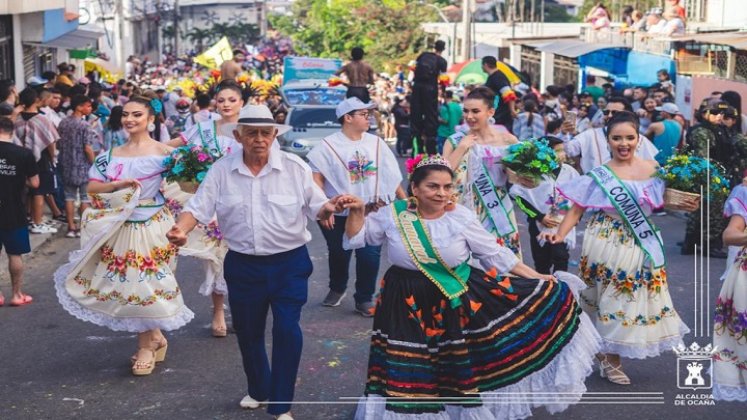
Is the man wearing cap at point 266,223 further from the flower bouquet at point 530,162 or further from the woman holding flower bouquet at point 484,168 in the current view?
the woman holding flower bouquet at point 484,168

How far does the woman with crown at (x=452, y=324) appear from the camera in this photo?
580cm

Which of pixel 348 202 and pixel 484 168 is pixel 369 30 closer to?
pixel 484 168

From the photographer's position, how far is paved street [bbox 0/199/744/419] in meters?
6.73

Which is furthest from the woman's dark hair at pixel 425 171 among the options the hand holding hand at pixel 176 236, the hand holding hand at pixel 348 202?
the hand holding hand at pixel 176 236

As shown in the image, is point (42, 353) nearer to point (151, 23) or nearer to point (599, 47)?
point (599, 47)

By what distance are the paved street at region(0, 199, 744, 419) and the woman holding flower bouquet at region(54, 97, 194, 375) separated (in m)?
0.40

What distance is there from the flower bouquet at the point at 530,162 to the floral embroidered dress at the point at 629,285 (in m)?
0.71

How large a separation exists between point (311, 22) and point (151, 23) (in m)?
17.7

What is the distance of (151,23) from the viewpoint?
238 ft

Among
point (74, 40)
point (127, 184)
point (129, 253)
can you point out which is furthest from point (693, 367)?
point (74, 40)

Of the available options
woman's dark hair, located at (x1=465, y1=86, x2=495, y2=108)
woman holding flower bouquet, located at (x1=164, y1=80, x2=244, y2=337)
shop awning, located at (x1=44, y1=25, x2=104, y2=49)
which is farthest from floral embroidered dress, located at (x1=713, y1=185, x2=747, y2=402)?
shop awning, located at (x1=44, y1=25, x2=104, y2=49)

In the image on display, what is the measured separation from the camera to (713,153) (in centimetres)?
1222

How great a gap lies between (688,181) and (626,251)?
1.98ft

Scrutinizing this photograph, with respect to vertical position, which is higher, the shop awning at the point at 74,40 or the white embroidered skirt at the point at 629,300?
the shop awning at the point at 74,40
